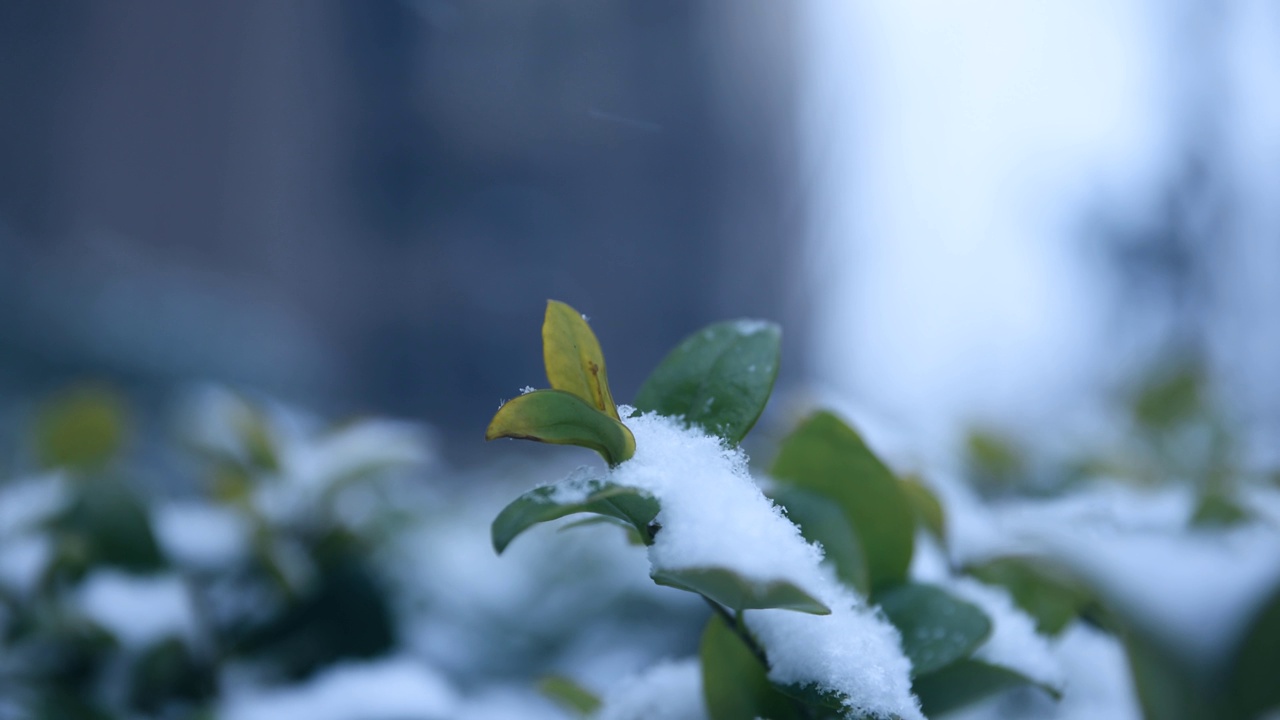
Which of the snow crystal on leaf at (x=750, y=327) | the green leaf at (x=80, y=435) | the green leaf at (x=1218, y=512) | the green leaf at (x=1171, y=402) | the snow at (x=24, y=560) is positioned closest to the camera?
the snow crystal on leaf at (x=750, y=327)

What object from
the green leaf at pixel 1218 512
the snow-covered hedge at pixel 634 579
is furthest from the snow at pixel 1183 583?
the green leaf at pixel 1218 512

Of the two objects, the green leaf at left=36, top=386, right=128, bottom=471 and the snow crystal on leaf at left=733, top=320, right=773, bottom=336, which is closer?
the snow crystal on leaf at left=733, top=320, right=773, bottom=336

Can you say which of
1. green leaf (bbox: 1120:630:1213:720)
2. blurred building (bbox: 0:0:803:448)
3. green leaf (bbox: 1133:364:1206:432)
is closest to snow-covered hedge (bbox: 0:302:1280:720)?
green leaf (bbox: 1120:630:1213:720)

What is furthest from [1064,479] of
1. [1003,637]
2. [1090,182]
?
[1090,182]

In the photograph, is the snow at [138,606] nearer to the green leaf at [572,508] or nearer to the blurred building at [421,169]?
the green leaf at [572,508]

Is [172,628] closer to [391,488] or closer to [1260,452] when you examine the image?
[391,488]

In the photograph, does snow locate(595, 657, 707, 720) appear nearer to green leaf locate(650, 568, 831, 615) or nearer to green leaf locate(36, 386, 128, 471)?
green leaf locate(650, 568, 831, 615)
